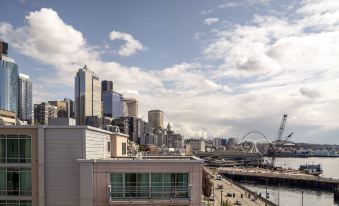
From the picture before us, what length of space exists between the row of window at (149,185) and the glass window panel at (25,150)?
7.54 m

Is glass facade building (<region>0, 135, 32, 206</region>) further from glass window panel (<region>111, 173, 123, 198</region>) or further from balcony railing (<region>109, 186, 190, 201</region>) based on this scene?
balcony railing (<region>109, 186, 190, 201</region>)

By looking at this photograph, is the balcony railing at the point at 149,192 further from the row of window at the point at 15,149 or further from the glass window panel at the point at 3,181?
the glass window panel at the point at 3,181

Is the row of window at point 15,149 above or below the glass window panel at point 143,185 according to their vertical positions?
above

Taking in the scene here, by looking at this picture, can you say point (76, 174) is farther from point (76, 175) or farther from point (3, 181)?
point (3, 181)

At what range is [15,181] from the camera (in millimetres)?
33125

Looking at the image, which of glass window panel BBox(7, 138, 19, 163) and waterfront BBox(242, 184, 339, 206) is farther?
waterfront BBox(242, 184, 339, 206)

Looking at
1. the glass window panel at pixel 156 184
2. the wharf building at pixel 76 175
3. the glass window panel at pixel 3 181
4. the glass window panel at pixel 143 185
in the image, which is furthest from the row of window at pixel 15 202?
the glass window panel at pixel 156 184

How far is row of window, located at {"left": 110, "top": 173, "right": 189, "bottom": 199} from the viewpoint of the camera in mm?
32562

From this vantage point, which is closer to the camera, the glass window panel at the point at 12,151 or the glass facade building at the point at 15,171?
the glass facade building at the point at 15,171

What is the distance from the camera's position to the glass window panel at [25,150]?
108 feet

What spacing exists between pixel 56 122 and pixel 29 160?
13.4 ft

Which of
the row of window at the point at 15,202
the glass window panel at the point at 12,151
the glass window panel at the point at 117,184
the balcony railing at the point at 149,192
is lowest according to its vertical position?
the row of window at the point at 15,202

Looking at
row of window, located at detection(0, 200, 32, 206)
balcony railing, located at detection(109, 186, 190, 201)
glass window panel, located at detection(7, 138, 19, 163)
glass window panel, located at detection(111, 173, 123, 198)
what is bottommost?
row of window, located at detection(0, 200, 32, 206)

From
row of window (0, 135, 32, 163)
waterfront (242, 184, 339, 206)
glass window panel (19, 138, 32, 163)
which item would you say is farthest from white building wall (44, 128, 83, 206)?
waterfront (242, 184, 339, 206)
